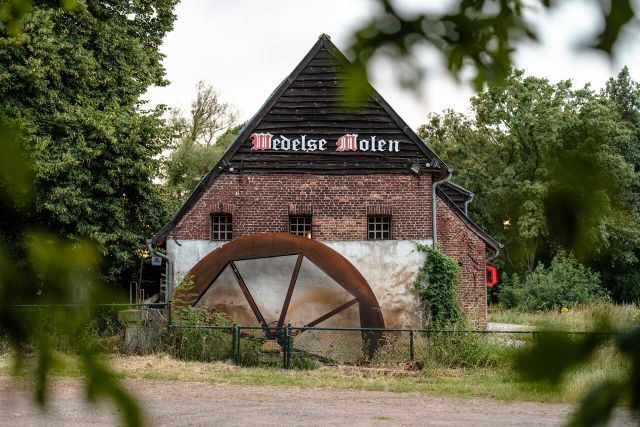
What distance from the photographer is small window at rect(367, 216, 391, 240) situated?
1772 centimetres

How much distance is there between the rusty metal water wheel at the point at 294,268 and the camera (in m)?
16.0

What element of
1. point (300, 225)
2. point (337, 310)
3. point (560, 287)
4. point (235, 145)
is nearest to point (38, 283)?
point (337, 310)

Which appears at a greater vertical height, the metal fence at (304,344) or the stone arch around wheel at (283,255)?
the stone arch around wheel at (283,255)

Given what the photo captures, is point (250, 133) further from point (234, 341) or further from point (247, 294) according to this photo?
Result: point (234, 341)

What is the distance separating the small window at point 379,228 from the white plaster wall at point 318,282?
0.31 metres

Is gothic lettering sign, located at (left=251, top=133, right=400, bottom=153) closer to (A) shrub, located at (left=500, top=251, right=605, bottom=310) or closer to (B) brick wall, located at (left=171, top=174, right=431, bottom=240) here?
(B) brick wall, located at (left=171, top=174, right=431, bottom=240)

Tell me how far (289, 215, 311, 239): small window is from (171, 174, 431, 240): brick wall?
11.2 inches

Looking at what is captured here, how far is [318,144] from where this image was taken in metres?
17.7

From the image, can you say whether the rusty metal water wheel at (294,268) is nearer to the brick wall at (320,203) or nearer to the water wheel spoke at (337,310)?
the water wheel spoke at (337,310)

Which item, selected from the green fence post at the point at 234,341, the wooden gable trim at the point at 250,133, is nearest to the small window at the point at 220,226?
the wooden gable trim at the point at 250,133

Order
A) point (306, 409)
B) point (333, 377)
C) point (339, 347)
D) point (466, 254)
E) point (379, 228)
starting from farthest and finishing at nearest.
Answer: point (466, 254), point (379, 228), point (339, 347), point (333, 377), point (306, 409)

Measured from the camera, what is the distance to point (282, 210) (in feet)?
58.2

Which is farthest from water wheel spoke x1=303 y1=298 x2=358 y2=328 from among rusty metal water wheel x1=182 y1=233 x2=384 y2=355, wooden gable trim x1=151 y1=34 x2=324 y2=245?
wooden gable trim x1=151 y1=34 x2=324 y2=245

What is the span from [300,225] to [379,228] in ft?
5.84
